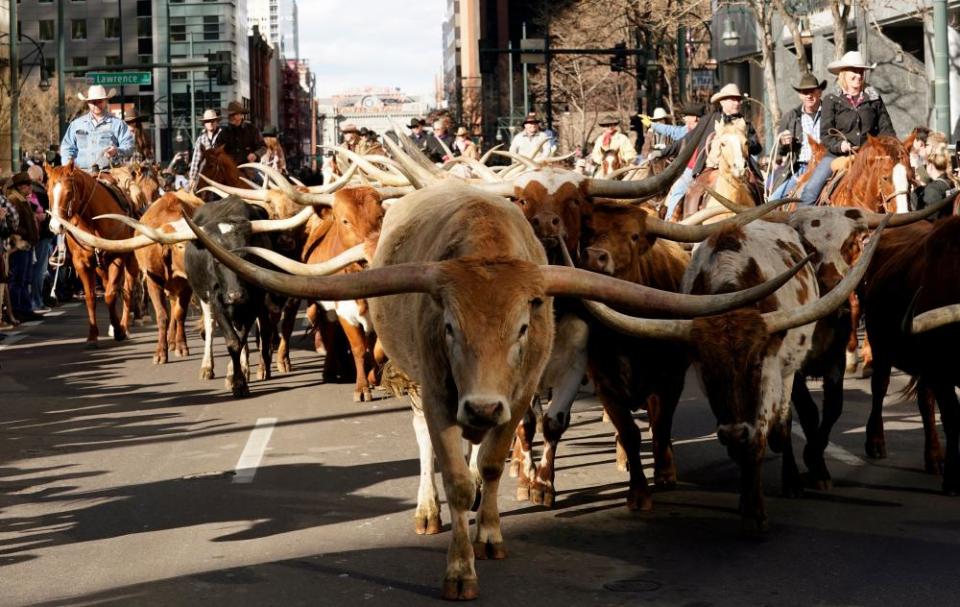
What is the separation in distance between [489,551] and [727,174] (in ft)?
24.6

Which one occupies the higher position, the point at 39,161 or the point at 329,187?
the point at 39,161

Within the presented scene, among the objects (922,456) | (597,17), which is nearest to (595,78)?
(597,17)

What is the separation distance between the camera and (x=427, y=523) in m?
8.51

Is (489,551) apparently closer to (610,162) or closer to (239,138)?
(239,138)

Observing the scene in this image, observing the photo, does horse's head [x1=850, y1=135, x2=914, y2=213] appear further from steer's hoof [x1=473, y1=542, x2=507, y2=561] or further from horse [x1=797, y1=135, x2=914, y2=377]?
steer's hoof [x1=473, y1=542, x2=507, y2=561]

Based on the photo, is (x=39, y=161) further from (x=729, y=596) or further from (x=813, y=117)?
(x=729, y=596)

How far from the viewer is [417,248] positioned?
26.8 ft

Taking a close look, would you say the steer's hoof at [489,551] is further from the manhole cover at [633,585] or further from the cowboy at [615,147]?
the cowboy at [615,147]

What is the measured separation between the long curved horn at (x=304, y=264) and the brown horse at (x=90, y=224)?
955 centimetres

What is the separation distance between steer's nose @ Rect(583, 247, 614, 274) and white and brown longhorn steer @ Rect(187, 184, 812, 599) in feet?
3.98

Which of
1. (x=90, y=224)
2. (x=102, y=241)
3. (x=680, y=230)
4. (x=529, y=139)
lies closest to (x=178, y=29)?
(x=529, y=139)

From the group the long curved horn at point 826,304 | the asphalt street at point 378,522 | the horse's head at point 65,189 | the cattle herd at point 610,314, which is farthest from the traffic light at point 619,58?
the long curved horn at point 826,304

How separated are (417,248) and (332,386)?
7.09 m

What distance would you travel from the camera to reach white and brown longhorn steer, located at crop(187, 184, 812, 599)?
694 centimetres
